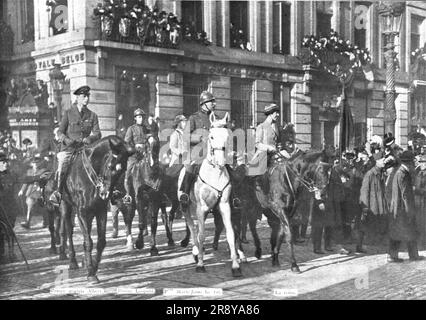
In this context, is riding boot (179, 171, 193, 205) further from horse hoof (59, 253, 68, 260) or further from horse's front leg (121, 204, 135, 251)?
horse hoof (59, 253, 68, 260)

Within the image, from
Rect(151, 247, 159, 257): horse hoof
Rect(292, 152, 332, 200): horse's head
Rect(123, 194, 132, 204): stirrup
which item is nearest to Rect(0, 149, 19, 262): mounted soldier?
Rect(123, 194, 132, 204): stirrup

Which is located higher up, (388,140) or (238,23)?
(238,23)

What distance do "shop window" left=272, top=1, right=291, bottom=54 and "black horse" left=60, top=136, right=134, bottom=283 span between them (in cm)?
761

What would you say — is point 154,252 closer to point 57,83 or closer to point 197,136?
point 197,136

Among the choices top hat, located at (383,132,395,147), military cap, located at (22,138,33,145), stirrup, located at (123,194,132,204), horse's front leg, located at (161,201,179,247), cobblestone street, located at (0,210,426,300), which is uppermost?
military cap, located at (22,138,33,145)

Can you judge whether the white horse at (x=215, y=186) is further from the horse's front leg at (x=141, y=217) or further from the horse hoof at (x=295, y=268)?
the horse's front leg at (x=141, y=217)

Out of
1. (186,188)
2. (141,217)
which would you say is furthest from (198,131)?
(141,217)

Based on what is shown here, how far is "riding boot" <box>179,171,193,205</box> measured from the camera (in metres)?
9.93

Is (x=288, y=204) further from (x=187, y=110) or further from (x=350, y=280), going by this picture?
(x=187, y=110)

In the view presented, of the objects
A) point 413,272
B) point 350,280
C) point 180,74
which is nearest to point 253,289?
point 350,280

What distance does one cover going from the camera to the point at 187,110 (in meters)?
15.3

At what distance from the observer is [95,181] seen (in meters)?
8.81

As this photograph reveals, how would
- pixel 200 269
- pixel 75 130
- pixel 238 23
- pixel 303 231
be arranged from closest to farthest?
pixel 200 269, pixel 75 130, pixel 303 231, pixel 238 23

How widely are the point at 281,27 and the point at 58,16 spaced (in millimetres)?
→ 6200
